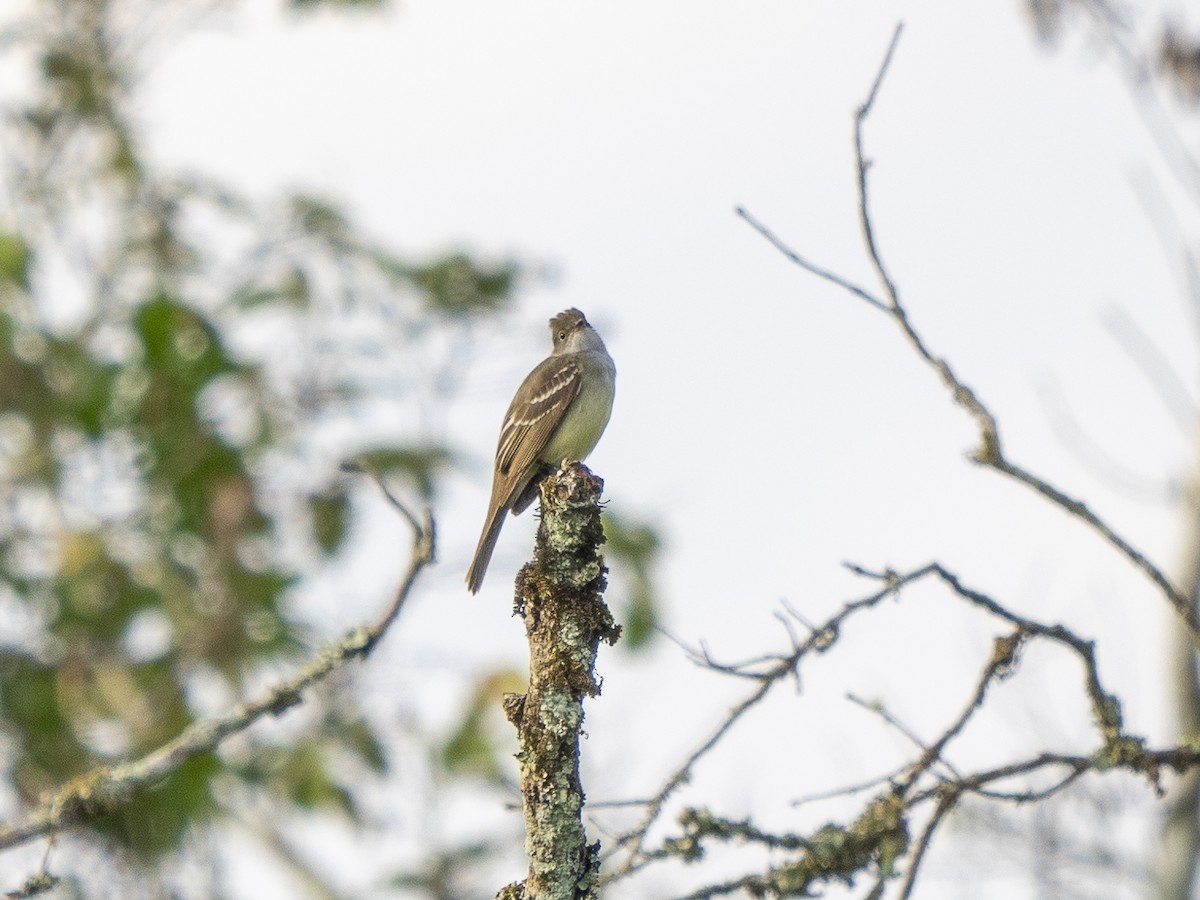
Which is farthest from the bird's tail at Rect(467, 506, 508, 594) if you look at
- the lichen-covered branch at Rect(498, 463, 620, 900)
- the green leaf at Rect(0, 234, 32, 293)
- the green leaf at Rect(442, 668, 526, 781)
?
the green leaf at Rect(0, 234, 32, 293)

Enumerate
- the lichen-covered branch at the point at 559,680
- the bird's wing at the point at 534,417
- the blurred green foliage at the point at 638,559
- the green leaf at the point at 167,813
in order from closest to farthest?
the lichen-covered branch at the point at 559,680, the green leaf at the point at 167,813, the bird's wing at the point at 534,417, the blurred green foliage at the point at 638,559

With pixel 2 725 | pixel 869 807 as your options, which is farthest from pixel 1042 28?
pixel 2 725

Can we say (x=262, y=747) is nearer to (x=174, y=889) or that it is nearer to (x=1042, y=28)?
(x=174, y=889)

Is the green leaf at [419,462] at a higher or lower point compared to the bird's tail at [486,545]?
higher

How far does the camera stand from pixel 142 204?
53.8 feet

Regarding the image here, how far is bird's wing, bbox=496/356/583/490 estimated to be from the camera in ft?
30.4

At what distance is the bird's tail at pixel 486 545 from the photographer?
9141 millimetres

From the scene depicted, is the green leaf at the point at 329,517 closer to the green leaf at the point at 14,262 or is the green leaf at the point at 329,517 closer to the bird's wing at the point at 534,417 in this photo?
the green leaf at the point at 14,262

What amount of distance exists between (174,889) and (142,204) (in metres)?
9.06

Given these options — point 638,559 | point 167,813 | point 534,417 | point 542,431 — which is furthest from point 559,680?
point 638,559

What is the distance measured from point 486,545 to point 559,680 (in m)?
4.51

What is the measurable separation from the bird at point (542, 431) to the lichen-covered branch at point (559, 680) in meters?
3.88

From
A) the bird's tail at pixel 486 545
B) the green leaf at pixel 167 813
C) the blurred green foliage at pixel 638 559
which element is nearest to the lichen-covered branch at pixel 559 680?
the bird's tail at pixel 486 545

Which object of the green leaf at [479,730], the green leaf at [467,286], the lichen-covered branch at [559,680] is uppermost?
the green leaf at [467,286]
